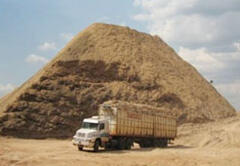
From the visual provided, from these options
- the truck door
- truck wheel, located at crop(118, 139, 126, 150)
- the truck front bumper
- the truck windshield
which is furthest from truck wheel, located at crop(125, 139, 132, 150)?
the truck front bumper

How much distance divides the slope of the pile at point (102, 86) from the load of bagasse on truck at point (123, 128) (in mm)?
12229

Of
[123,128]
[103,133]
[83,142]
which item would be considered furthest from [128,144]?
[83,142]

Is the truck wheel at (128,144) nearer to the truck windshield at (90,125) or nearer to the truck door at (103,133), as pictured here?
the truck door at (103,133)

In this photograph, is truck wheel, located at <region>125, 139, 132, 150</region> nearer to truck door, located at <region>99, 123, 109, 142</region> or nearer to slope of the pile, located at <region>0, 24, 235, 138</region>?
truck door, located at <region>99, 123, 109, 142</region>

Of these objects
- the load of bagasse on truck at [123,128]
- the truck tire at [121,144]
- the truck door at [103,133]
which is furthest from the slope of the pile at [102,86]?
the truck door at [103,133]

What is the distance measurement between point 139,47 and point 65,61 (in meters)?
15.1

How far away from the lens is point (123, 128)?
2736 cm

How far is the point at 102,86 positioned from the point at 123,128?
1923cm

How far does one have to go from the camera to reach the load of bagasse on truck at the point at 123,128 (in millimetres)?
25156

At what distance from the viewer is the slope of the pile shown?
129ft

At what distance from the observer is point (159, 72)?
52500 mm

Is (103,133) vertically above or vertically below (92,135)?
above

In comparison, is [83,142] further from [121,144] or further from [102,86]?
[102,86]

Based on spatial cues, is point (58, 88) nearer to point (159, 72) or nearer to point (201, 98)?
point (159, 72)
